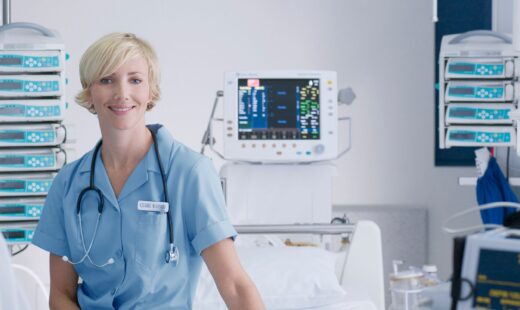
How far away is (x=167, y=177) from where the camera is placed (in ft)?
6.74

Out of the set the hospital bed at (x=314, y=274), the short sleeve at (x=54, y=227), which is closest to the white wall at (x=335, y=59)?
the hospital bed at (x=314, y=274)

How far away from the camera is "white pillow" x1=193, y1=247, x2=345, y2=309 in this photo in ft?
7.88

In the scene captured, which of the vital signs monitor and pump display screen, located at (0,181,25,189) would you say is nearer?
the vital signs monitor

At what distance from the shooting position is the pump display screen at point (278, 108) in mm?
3482

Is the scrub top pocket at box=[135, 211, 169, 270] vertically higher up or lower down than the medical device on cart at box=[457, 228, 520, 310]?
lower down

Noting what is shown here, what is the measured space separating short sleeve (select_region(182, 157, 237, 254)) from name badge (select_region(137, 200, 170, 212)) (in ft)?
0.17

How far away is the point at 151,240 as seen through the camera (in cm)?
202

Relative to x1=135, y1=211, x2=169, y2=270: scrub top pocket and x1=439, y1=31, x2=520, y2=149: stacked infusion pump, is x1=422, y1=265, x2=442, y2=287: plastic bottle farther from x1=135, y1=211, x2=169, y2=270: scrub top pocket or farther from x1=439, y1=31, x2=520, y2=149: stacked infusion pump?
x1=439, y1=31, x2=520, y2=149: stacked infusion pump

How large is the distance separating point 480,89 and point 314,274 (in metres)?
1.64

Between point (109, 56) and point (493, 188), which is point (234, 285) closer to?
point (109, 56)

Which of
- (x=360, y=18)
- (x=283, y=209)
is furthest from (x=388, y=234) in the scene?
(x=283, y=209)

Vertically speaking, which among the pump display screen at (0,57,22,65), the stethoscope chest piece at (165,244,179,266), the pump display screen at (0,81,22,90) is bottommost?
the stethoscope chest piece at (165,244,179,266)

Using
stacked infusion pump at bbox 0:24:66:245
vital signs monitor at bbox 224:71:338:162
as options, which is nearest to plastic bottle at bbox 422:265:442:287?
vital signs monitor at bbox 224:71:338:162

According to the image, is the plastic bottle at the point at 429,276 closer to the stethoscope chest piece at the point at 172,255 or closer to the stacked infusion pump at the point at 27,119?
the stethoscope chest piece at the point at 172,255
